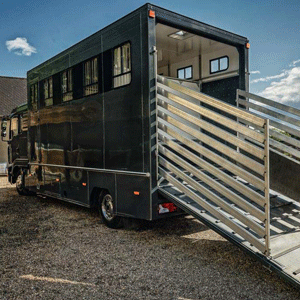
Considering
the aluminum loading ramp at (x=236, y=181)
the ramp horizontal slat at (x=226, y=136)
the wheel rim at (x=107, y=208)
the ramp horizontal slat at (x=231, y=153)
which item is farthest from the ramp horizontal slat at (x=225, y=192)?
the wheel rim at (x=107, y=208)

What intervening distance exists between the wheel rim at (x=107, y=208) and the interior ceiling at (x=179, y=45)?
9.16 feet

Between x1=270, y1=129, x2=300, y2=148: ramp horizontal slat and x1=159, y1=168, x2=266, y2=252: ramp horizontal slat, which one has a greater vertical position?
x1=270, y1=129, x2=300, y2=148: ramp horizontal slat

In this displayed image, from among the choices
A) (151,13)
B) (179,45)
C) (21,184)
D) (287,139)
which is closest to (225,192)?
(287,139)

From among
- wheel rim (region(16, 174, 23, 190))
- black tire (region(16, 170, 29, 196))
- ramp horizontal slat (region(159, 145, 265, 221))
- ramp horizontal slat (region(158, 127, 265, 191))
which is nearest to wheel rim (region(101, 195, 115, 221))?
ramp horizontal slat (region(159, 145, 265, 221))

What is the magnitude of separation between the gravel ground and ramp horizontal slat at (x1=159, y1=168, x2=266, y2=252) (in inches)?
17.8

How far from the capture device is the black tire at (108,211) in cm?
522

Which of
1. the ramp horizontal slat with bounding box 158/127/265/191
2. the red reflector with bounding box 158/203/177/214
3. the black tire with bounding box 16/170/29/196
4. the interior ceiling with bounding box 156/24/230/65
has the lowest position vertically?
the black tire with bounding box 16/170/29/196

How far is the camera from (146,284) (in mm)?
3389

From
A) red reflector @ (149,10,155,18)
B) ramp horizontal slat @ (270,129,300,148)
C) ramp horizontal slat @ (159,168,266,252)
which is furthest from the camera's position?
ramp horizontal slat @ (270,129,300,148)

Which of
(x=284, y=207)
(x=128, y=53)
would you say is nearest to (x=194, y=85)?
(x=128, y=53)

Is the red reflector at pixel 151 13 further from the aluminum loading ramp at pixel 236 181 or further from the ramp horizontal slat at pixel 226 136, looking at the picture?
the ramp horizontal slat at pixel 226 136

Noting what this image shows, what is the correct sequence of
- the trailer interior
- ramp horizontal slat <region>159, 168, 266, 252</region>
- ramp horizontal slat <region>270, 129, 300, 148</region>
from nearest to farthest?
1. ramp horizontal slat <region>159, 168, 266, 252</region>
2. ramp horizontal slat <region>270, 129, 300, 148</region>
3. the trailer interior

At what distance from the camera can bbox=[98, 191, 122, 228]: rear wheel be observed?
5218mm

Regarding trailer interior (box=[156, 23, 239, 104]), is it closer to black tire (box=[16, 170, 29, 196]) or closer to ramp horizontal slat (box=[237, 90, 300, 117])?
ramp horizontal slat (box=[237, 90, 300, 117])
